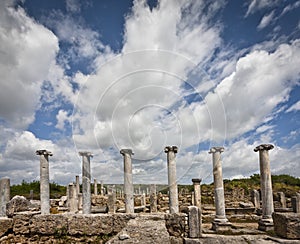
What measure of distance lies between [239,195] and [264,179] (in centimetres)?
1698

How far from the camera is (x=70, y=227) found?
26.9 ft

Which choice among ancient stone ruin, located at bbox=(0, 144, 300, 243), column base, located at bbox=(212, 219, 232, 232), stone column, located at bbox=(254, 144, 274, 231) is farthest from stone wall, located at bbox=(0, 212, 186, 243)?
stone column, located at bbox=(254, 144, 274, 231)

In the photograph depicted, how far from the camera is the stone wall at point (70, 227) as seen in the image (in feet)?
25.9

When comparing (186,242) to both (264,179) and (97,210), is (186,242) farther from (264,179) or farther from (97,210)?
(97,210)

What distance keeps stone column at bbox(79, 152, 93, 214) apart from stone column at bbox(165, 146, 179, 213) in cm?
430

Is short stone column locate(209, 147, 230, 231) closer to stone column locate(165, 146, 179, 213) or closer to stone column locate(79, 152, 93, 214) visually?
stone column locate(165, 146, 179, 213)

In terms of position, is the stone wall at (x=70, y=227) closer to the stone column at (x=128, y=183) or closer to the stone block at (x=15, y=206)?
the stone block at (x=15, y=206)

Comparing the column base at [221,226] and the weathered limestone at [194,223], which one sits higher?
the weathered limestone at [194,223]

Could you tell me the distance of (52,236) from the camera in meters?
8.33

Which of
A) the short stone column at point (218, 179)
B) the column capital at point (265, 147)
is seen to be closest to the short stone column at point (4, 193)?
the short stone column at point (218, 179)

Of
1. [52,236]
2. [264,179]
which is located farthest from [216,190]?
[52,236]

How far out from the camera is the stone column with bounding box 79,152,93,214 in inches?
522

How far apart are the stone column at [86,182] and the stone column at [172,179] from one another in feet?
14.1

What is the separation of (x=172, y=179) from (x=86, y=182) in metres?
4.63
